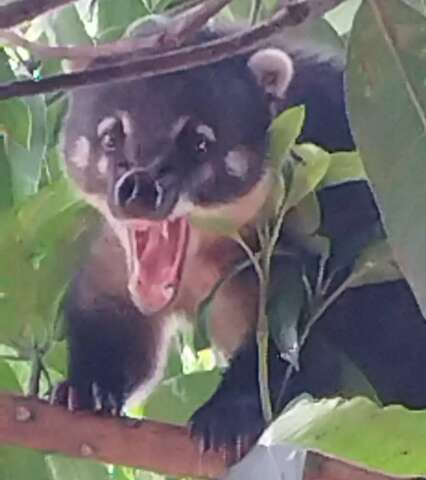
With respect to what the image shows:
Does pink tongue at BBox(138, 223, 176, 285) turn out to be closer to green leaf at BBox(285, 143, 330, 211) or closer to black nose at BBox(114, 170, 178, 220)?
black nose at BBox(114, 170, 178, 220)

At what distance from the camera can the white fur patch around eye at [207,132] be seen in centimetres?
117

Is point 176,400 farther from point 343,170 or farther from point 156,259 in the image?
point 343,170

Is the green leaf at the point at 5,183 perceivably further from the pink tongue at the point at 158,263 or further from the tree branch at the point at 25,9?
the tree branch at the point at 25,9

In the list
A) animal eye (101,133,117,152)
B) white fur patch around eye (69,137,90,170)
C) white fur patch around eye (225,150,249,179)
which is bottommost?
white fur patch around eye (225,150,249,179)

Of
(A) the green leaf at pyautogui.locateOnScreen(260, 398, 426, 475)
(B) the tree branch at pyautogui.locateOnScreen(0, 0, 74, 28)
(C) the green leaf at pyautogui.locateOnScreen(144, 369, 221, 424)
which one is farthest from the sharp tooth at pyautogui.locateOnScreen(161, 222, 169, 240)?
(B) the tree branch at pyautogui.locateOnScreen(0, 0, 74, 28)

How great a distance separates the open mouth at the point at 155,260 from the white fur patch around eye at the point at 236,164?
116mm

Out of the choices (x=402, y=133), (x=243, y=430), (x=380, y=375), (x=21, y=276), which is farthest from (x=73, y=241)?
(x=402, y=133)

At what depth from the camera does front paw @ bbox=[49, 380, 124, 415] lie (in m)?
0.98

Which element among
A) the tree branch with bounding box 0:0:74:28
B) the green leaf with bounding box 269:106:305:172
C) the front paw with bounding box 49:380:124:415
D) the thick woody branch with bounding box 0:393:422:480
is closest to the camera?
the tree branch with bounding box 0:0:74:28

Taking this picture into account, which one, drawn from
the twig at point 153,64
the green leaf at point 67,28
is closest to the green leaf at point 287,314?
the green leaf at point 67,28

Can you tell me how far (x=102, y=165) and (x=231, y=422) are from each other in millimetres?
291

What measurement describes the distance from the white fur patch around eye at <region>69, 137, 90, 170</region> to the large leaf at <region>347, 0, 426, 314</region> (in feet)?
2.20

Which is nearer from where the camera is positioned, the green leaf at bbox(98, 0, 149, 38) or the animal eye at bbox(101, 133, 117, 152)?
the green leaf at bbox(98, 0, 149, 38)

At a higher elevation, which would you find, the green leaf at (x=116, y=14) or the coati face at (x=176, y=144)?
the green leaf at (x=116, y=14)
